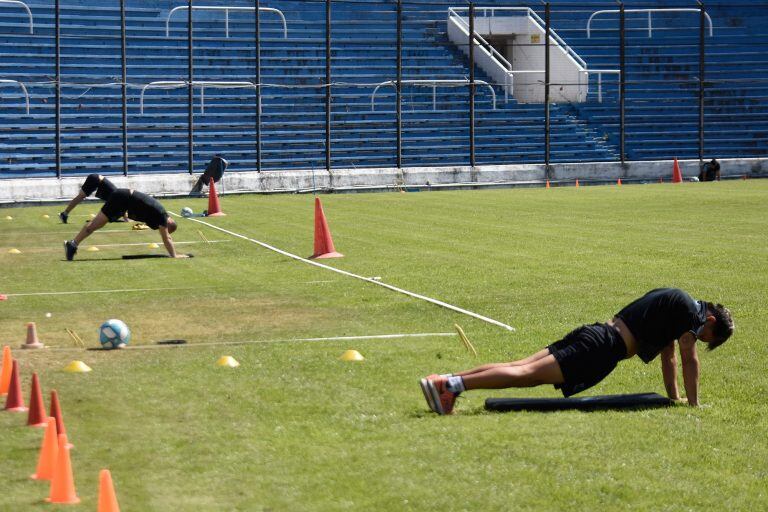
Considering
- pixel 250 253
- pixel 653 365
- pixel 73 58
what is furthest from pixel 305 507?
Answer: pixel 73 58

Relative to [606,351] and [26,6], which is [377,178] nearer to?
[26,6]

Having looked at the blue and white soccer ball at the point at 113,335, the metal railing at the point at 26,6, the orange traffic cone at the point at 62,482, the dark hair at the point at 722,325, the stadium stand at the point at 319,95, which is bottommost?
the orange traffic cone at the point at 62,482

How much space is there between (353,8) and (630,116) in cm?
1225

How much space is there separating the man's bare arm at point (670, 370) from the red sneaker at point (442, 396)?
1538mm

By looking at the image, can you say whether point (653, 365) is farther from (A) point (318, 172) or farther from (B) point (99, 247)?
(A) point (318, 172)

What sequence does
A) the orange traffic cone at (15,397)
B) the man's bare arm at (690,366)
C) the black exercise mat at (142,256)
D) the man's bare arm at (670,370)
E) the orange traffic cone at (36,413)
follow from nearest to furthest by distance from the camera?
1. the orange traffic cone at (36,413)
2. the man's bare arm at (690,366)
3. the man's bare arm at (670,370)
4. the orange traffic cone at (15,397)
5. the black exercise mat at (142,256)

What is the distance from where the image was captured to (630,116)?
5244 centimetres

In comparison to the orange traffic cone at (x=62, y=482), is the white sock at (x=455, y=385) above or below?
above

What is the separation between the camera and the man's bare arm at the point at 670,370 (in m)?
9.34

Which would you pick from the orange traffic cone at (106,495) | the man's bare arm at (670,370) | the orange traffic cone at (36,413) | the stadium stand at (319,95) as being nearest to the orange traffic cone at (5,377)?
the orange traffic cone at (36,413)

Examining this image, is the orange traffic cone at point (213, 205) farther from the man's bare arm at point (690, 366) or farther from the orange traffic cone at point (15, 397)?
the man's bare arm at point (690, 366)

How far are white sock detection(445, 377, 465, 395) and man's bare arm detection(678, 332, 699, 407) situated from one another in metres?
1.54

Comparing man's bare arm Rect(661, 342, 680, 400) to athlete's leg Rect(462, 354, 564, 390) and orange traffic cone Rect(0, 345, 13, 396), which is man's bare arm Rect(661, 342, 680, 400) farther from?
orange traffic cone Rect(0, 345, 13, 396)

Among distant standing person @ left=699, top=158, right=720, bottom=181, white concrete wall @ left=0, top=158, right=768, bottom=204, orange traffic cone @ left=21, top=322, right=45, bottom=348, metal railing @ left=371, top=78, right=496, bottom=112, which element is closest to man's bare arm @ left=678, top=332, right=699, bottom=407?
orange traffic cone @ left=21, top=322, right=45, bottom=348
